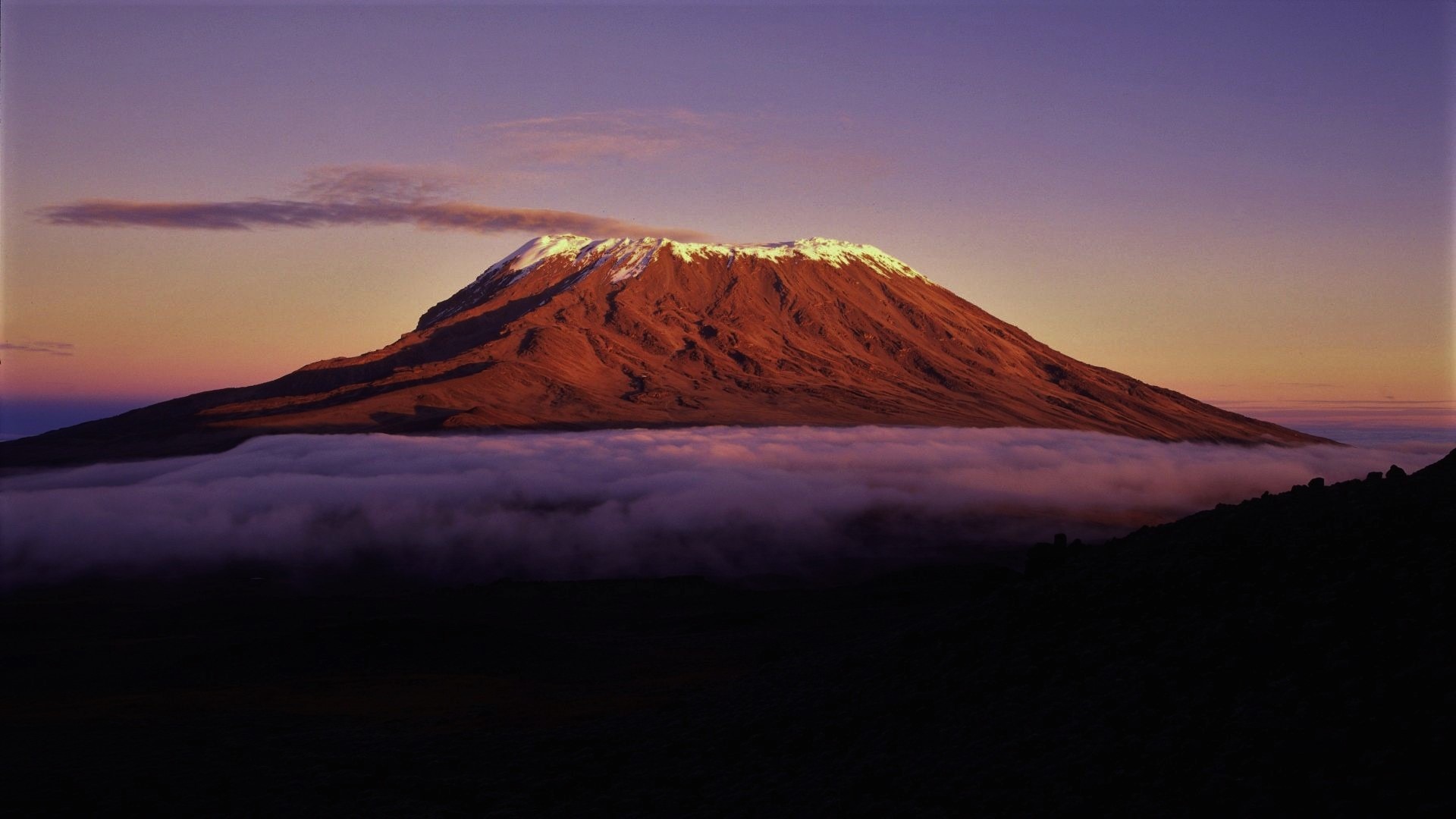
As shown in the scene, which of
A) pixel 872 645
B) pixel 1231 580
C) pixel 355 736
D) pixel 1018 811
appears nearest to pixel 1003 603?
pixel 872 645

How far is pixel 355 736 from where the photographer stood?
32031 millimetres

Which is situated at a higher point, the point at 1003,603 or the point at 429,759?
the point at 1003,603

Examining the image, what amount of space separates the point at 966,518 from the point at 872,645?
115083mm

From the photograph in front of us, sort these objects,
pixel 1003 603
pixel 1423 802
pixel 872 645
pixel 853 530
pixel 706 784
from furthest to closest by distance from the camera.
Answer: pixel 853 530, pixel 872 645, pixel 1003 603, pixel 706 784, pixel 1423 802

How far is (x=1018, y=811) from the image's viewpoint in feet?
54.8

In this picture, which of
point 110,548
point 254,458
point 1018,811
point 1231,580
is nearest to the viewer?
point 1018,811

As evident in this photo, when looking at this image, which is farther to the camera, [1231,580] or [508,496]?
[508,496]

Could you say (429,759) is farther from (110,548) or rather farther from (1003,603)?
(110,548)

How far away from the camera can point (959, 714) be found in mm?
22250

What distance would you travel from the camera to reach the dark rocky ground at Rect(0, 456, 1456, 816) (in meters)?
15.4

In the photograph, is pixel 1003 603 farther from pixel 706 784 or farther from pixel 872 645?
pixel 706 784

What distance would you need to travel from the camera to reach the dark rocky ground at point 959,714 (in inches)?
608

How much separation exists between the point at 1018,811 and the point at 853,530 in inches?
4730

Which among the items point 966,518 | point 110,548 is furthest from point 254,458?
point 966,518
